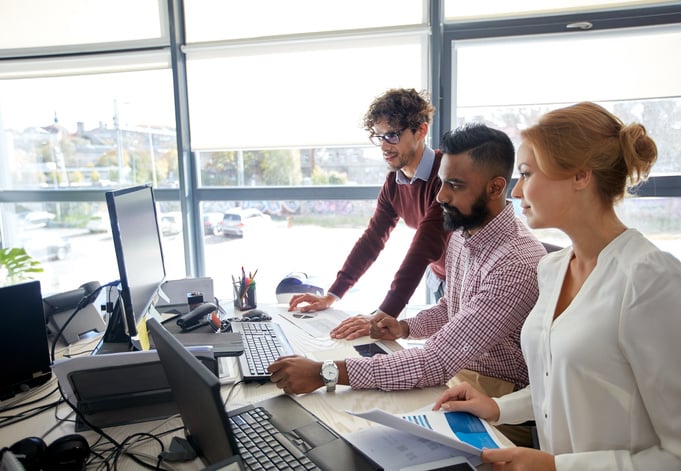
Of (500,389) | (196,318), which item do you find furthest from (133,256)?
(500,389)

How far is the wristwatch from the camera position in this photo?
1269 mm

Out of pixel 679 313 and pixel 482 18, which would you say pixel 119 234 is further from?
pixel 482 18

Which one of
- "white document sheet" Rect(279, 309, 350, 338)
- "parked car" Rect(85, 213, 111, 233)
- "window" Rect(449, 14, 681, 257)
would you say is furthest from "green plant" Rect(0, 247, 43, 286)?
"window" Rect(449, 14, 681, 257)

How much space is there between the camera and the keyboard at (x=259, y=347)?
136 centimetres

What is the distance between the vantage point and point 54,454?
955mm

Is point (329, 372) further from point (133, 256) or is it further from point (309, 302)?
point (309, 302)

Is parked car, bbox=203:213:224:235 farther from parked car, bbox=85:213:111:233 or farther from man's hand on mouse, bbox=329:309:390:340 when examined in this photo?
man's hand on mouse, bbox=329:309:390:340

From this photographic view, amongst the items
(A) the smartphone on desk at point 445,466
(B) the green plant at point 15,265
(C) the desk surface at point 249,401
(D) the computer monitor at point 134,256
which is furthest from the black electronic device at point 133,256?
(B) the green plant at point 15,265

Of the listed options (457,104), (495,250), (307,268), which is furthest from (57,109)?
(495,250)

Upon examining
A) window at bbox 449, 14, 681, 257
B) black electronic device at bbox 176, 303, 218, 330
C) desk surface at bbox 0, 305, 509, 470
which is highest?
window at bbox 449, 14, 681, 257

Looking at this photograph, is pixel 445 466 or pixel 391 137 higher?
pixel 391 137

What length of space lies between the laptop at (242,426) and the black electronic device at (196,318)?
0.58m

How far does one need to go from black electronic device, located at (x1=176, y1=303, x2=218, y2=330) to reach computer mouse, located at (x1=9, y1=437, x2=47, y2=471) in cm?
69

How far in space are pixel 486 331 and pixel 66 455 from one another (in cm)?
103
